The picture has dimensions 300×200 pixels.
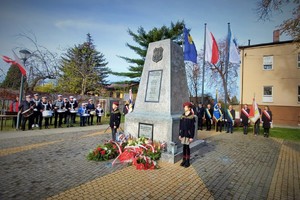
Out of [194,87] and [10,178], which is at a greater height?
[194,87]

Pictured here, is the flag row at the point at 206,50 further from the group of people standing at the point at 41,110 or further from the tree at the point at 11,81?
the tree at the point at 11,81

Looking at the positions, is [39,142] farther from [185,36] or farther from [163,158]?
[185,36]

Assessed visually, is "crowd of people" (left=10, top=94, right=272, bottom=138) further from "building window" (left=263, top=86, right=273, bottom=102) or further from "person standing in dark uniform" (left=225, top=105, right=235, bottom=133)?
"building window" (left=263, top=86, right=273, bottom=102)

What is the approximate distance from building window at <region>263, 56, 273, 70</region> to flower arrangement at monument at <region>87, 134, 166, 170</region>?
22.2 meters

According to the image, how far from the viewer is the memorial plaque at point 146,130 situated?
7.01 m

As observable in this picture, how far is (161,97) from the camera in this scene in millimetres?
7363

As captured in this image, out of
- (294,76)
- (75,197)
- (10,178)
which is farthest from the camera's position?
(294,76)

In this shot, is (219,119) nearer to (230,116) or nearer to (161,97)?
(230,116)

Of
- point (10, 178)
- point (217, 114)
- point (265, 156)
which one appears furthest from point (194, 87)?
point (10, 178)

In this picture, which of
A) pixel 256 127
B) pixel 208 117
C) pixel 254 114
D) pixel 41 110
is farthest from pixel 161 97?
pixel 256 127

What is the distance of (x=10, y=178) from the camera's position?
4453mm

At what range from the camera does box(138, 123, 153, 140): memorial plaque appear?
7008 mm

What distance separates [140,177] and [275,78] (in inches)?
930

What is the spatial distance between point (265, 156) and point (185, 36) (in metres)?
9.06
